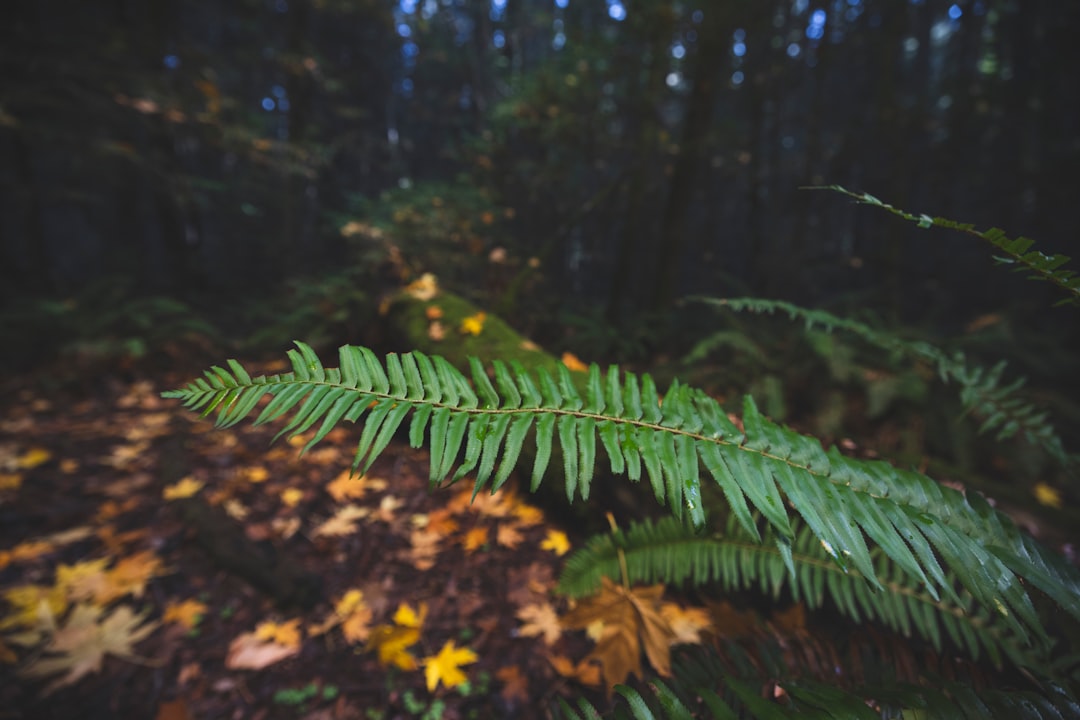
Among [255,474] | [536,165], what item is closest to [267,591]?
[255,474]

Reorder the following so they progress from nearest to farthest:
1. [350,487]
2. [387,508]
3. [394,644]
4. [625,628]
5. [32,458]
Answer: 1. [625,628]
2. [394,644]
3. [387,508]
4. [350,487]
5. [32,458]

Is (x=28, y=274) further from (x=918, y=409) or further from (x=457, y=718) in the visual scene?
(x=918, y=409)

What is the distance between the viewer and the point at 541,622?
1.73m

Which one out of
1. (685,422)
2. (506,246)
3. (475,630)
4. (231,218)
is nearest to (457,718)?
(475,630)

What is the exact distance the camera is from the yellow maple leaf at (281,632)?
1.72 metres

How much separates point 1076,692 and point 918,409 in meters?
2.99

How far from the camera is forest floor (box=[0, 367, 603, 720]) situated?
5.01 ft

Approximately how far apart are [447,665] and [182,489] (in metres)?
2.06

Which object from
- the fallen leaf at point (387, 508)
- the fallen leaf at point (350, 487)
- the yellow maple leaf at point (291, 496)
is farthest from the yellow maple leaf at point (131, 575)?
the fallen leaf at point (387, 508)

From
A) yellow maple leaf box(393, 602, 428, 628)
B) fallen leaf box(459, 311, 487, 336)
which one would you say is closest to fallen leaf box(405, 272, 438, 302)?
fallen leaf box(459, 311, 487, 336)

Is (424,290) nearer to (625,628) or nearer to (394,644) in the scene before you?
(394,644)

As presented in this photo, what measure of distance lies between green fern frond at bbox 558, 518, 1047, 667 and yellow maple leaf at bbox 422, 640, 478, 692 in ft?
1.83

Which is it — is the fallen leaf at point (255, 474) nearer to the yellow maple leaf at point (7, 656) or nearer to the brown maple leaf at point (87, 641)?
the brown maple leaf at point (87, 641)

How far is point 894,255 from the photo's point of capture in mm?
5906
